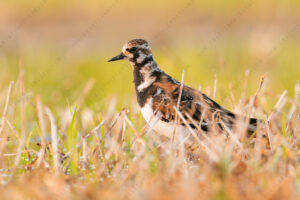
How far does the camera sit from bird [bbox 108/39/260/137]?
15.1ft

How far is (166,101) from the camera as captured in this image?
4.81 m

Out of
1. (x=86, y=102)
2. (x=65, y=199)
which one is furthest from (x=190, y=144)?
(x=86, y=102)

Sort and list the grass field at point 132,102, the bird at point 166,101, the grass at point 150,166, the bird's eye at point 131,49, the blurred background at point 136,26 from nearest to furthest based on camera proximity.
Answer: the grass at point 150,166, the grass field at point 132,102, the bird at point 166,101, the bird's eye at point 131,49, the blurred background at point 136,26

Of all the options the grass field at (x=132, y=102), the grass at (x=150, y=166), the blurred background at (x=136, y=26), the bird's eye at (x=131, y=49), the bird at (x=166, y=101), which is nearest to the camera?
the grass at (x=150, y=166)

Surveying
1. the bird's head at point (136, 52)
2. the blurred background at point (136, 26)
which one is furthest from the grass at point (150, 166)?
the blurred background at point (136, 26)

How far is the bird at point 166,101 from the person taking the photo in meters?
4.60

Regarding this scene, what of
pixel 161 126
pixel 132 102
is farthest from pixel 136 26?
pixel 161 126

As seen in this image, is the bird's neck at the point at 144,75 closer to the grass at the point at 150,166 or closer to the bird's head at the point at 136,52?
the bird's head at the point at 136,52

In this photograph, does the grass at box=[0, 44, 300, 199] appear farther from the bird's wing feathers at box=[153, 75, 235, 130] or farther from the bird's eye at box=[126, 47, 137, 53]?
the bird's eye at box=[126, 47, 137, 53]

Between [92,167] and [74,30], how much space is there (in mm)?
13870

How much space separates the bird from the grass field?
140mm

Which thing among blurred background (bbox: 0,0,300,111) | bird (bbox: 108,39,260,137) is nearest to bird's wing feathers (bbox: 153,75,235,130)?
bird (bbox: 108,39,260,137)

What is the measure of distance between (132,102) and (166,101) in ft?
4.78

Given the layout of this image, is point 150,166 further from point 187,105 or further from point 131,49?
point 131,49
